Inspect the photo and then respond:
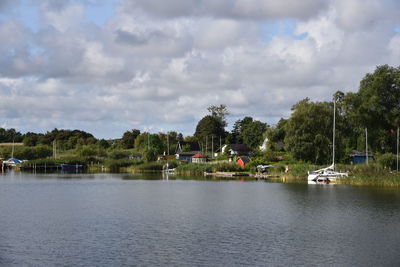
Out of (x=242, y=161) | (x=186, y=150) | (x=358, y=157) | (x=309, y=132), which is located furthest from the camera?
(x=186, y=150)

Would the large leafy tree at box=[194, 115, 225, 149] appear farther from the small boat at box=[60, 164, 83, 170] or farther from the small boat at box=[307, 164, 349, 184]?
the small boat at box=[307, 164, 349, 184]

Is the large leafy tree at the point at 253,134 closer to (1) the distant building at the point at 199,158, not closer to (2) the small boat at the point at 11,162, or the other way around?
(1) the distant building at the point at 199,158

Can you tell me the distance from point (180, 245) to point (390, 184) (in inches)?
1723

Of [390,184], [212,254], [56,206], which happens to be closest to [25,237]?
[212,254]

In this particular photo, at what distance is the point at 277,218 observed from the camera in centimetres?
3962

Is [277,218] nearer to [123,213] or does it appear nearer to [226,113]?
[123,213]

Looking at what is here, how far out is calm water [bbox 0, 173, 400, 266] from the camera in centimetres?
2623

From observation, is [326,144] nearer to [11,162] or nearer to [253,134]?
[253,134]

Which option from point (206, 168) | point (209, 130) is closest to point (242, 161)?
point (206, 168)

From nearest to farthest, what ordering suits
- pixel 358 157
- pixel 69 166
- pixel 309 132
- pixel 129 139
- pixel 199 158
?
pixel 309 132 < pixel 358 157 < pixel 199 158 < pixel 69 166 < pixel 129 139

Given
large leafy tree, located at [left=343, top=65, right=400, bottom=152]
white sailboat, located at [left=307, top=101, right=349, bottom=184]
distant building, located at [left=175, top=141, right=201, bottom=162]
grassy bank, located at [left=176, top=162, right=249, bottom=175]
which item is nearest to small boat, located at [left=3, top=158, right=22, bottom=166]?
distant building, located at [left=175, top=141, right=201, bottom=162]

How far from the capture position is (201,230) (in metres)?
34.0

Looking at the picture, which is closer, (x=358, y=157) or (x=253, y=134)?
(x=358, y=157)

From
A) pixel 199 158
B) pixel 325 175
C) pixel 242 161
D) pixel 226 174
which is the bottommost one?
pixel 226 174
